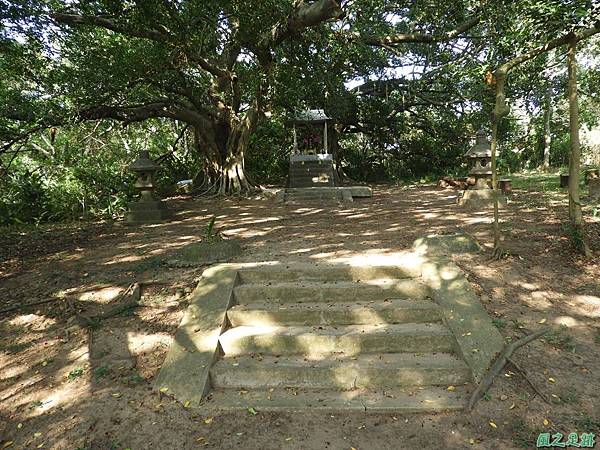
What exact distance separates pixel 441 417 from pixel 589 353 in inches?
59.0

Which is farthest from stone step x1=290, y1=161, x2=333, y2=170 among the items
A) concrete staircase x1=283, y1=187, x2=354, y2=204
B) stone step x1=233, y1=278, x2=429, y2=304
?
stone step x1=233, y1=278, x2=429, y2=304

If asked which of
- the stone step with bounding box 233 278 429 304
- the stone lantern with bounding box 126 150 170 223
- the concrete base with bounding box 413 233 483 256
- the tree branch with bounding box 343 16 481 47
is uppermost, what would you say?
the tree branch with bounding box 343 16 481 47

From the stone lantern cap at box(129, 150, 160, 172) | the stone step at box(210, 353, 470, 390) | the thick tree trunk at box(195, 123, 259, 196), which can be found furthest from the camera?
the thick tree trunk at box(195, 123, 259, 196)

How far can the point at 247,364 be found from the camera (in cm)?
332

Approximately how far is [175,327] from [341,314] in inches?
65.5

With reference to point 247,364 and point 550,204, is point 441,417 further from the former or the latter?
point 550,204

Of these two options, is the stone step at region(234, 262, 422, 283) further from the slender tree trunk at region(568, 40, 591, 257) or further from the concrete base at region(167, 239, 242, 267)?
the slender tree trunk at region(568, 40, 591, 257)

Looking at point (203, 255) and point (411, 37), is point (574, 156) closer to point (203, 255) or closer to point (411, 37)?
point (203, 255)

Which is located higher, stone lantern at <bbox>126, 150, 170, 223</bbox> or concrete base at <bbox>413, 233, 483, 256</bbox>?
stone lantern at <bbox>126, 150, 170, 223</bbox>

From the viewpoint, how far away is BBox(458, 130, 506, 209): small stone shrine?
30.1ft

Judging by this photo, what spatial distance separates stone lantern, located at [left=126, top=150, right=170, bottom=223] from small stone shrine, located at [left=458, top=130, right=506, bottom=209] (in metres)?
7.53

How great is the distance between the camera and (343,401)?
2936mm

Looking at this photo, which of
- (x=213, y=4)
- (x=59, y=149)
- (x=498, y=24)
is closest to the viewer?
(x=213, y=4)

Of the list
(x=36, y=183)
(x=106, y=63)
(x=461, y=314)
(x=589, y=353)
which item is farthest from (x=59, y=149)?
(x=589, y=353)
